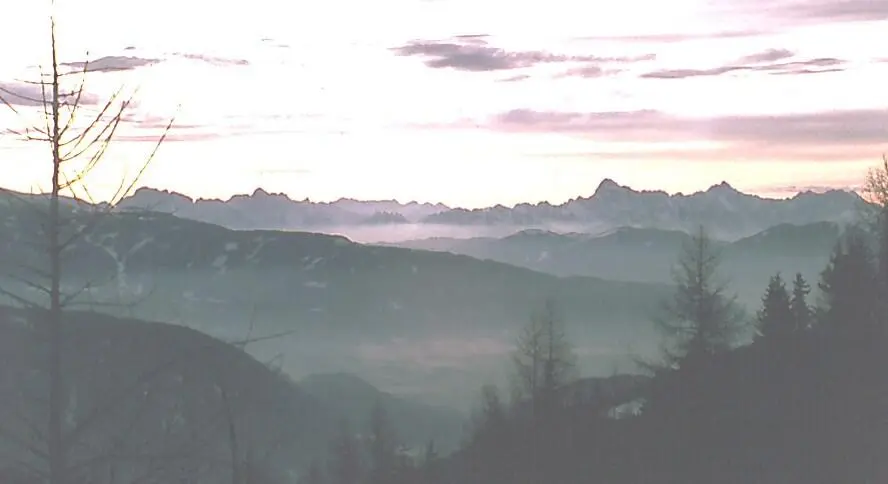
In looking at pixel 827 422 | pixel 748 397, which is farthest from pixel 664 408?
pixel 827 422

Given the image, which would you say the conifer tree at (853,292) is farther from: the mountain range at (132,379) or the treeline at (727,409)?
the mountain range at (132,379)

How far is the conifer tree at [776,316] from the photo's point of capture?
158 ft

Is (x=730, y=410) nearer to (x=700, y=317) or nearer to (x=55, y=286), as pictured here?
(x=700, y=317)

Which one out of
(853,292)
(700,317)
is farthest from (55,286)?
(853,292)

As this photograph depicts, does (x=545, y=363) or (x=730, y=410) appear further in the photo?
(x=545, y=363)

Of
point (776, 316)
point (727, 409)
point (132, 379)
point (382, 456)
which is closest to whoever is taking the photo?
point (132, 379)

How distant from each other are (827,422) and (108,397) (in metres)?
30.7

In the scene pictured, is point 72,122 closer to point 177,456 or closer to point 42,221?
point 42,221

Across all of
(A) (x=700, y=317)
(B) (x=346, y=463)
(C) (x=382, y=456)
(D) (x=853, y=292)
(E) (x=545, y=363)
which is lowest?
(B) (x=346, y=463)

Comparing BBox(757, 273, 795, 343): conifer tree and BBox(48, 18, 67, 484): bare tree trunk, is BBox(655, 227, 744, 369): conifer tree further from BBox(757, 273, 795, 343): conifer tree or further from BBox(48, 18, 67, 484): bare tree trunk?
BBox(48, 18, 67, 484): bare tree trunk

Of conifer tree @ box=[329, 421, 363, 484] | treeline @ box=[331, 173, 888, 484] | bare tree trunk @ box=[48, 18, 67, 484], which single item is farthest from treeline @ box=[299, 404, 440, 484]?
bare tree trunk @ box=[48, 18, 67, 484]

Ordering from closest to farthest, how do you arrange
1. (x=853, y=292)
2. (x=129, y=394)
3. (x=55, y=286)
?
(x=129, y=394), (x=55, y=286), (x=853, y=292)

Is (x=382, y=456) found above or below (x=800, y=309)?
below

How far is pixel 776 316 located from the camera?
50.3 m
